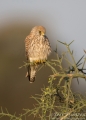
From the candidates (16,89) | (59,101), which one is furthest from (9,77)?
(59,101)

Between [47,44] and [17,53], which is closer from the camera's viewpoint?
[47,44]

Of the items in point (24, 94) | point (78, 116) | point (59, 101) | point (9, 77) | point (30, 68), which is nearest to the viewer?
Result: point (78, 116)

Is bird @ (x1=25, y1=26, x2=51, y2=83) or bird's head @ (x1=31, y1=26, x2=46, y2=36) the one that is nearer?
bird @ (x1=25, y1=26, x2=51, y2=83)

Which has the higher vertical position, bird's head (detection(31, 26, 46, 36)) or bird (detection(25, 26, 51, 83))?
bird's head (detection(31, 26, 46, 36))

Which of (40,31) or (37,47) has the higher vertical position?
(40,31)

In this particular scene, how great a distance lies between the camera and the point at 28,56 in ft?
20.1

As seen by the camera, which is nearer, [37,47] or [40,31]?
[37,47]

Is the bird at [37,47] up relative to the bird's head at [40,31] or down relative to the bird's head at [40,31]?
down

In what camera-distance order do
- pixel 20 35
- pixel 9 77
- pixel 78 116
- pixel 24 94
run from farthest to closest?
pixel 20 35
pixel 9 77
pixel 24 94
pixel 78 116

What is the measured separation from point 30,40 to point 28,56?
24 centimetres

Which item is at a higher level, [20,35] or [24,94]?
[20,35]

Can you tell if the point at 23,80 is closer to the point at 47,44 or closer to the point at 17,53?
the point at 17,53

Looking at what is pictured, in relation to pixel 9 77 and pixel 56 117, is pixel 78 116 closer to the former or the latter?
pixel 56 117

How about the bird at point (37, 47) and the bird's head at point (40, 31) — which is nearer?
the bird at point (37, 47)
